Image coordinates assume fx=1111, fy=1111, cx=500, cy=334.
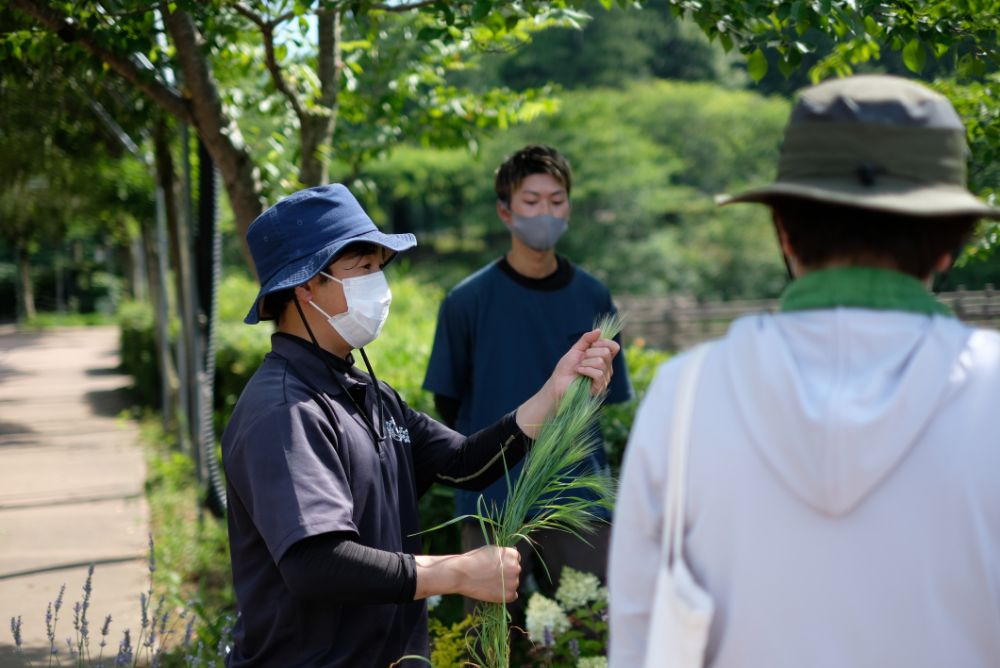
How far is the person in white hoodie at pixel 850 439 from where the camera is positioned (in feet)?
4.73

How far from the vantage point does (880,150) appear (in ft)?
5.16

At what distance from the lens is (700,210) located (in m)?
42.1

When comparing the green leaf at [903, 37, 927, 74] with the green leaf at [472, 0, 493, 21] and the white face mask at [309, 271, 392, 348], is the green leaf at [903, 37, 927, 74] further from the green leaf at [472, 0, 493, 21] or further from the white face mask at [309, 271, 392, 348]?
the white face mask at [309, 271, 392, 348]

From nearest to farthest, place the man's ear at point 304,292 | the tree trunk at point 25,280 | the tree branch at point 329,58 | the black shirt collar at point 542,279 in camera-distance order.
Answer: the man's ear at point 304,292, the black shirt collar at point 542,279, the tree branch at point 329,58, the tree trunk at point 25,280

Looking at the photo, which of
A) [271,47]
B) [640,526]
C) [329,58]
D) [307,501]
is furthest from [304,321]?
[329,58]

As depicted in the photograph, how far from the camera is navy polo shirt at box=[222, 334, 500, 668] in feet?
7.14

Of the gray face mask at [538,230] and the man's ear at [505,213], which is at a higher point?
the man's ear at [505,213]

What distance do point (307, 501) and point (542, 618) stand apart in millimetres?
1593

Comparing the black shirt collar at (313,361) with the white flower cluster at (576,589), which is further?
the white flower cluster at (576,589)

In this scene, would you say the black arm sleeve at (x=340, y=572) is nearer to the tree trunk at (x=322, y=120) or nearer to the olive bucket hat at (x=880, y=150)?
the olive bucket hat at (x=880, y=150)

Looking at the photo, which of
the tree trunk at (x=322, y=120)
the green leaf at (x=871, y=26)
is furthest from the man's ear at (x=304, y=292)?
the tree trunk at (x=322, y=120)

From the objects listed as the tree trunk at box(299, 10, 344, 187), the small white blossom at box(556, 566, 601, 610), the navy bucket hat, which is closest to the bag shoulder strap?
the navy bucket hat

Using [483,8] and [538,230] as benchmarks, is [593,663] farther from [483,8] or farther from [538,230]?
[483,8]

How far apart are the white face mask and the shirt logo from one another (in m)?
0.20
